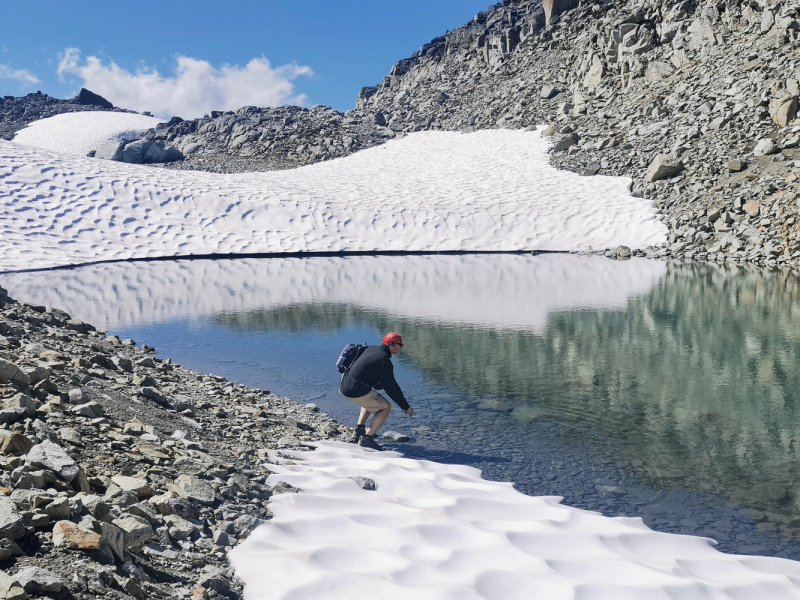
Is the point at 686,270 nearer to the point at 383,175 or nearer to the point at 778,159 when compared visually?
the point at 778,159

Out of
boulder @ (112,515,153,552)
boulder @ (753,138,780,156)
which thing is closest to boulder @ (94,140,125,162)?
boulder @ (753,138,780,156)

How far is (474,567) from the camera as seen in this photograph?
4461 mm

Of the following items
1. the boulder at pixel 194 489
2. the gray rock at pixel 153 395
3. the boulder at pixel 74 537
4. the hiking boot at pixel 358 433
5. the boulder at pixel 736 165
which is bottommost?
the hiking boot at pixel 358 433

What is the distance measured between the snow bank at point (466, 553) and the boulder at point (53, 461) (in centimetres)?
130

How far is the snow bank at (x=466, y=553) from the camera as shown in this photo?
4145 millimetres

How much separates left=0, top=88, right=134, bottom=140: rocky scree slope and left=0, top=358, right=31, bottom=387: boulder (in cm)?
8974

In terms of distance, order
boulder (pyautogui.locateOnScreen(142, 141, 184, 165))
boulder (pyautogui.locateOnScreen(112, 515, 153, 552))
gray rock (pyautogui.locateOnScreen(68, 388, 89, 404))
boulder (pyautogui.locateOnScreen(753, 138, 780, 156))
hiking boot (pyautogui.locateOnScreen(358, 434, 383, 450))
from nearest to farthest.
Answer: boulder (pyautogui.locateOnScreen(112, 515, 153, 552)), gray rock (pyautogui.locateOnScreen(68, 388, 89, 404)), hiking boot (pyautogui.locateOnScreen(358, 434, 383, 450)), boulder (pyautogui.locateOnScreen(753, 138, 780, 156)), boulder (pyautogui.locateOnScreen(142, 141, 184, 165))

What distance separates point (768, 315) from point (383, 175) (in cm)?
3514

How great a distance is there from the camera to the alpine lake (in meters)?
7.02

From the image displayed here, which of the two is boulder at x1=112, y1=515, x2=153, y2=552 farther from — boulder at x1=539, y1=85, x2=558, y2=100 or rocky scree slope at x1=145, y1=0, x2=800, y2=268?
boulder at x1=539, y1=85, x2=558, y2=100

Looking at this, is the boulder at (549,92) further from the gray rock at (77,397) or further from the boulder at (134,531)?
the boulder at (134,531)

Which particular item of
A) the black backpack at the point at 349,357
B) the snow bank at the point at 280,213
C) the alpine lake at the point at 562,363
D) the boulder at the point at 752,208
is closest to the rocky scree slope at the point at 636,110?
the boulder at the point at 752,208

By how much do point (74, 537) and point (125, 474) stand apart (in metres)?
1.76

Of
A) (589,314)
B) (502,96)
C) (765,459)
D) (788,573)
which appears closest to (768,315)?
(589,314)
